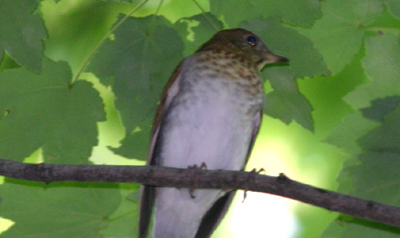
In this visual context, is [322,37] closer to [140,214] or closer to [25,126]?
[140,214]

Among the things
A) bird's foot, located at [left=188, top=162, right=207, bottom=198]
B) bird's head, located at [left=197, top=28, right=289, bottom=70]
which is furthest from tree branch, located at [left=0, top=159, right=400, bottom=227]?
bird's head, located at [left=197, top=28, right=289, bottom=70]

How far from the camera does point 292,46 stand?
3275 millimetres

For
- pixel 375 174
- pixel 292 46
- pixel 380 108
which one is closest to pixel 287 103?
pixel 292 46

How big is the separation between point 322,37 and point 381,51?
0.39 meters

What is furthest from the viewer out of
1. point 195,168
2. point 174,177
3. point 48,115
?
point 48,115

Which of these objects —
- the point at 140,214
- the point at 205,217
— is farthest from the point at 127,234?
the point at 205,217

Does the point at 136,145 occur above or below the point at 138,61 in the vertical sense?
below

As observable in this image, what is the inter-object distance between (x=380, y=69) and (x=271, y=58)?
0.69 meters

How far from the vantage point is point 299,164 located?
15.4 ft

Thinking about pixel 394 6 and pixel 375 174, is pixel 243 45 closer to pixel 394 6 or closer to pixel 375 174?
pixel 394 6

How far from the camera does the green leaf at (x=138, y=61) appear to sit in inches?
127

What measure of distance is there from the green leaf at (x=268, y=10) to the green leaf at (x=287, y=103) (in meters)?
0.38

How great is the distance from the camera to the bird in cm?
335

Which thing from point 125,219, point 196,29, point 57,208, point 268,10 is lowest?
point 125,219
